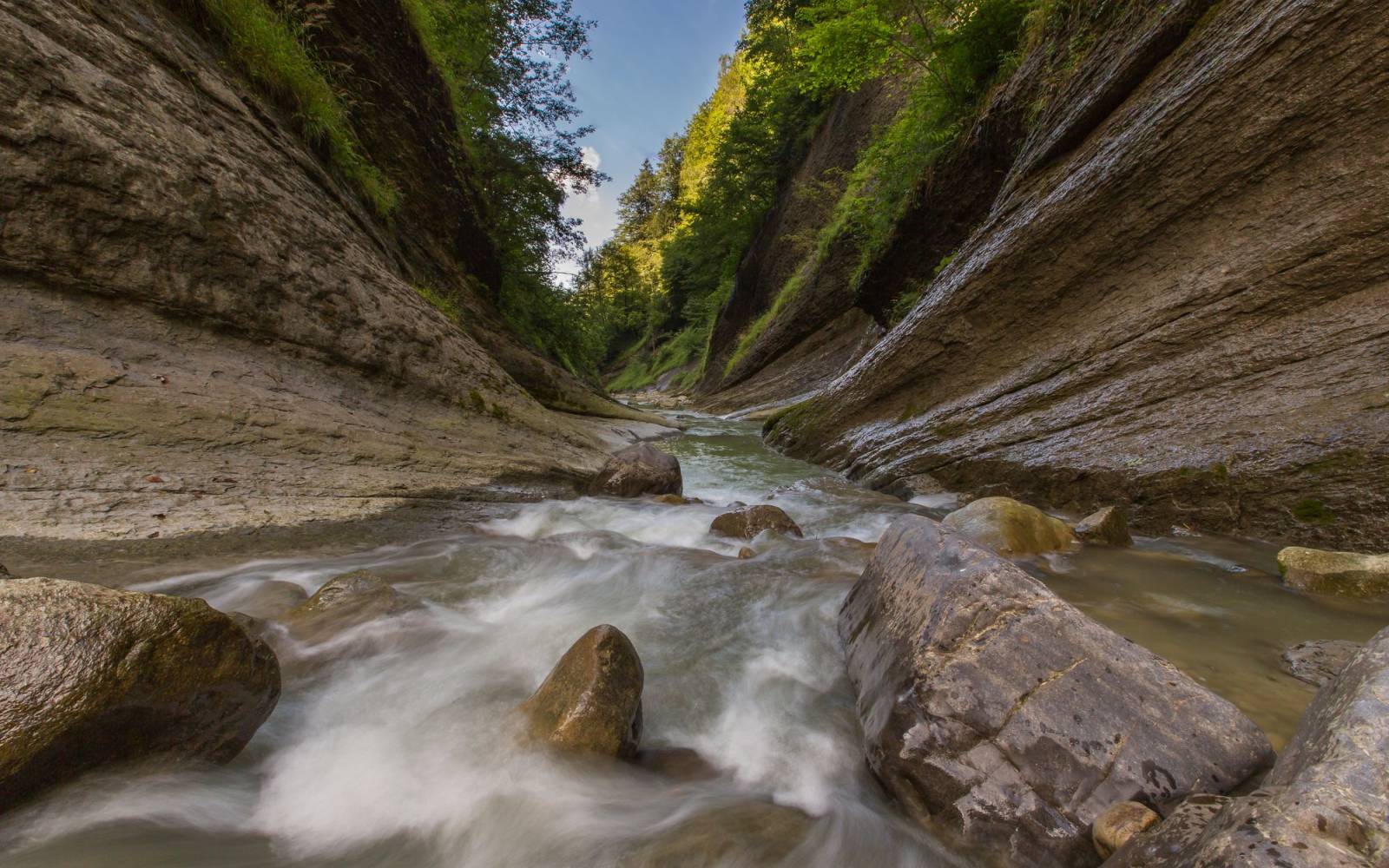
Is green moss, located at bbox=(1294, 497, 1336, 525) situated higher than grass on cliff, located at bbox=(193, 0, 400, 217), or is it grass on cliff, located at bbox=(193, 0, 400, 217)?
grass on cliff, located at bbox=(193, 0, 400, 217)

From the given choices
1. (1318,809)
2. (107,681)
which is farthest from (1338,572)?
(107,681)

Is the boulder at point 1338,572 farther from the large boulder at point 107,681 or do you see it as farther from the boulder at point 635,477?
the boulder at point 635,477

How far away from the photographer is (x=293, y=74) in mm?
6422

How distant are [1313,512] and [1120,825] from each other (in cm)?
337

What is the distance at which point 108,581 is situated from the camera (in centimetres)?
261

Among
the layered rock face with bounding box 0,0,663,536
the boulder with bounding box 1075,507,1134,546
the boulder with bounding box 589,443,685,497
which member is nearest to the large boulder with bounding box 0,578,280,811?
the layered rock face with bounding box 0,0,663,536

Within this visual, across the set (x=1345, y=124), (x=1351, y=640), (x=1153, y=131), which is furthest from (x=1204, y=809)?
(x=1153, y=131)

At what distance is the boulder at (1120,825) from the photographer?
1.38 meters

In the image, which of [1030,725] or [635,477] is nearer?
[1030,725]

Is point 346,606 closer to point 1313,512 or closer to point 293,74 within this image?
point 1313,512

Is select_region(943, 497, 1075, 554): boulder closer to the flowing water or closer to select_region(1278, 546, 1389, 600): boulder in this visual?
the flowing water

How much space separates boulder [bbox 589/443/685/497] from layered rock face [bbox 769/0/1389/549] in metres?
2.75

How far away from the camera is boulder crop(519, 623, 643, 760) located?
6.60 ft

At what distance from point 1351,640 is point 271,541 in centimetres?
568
